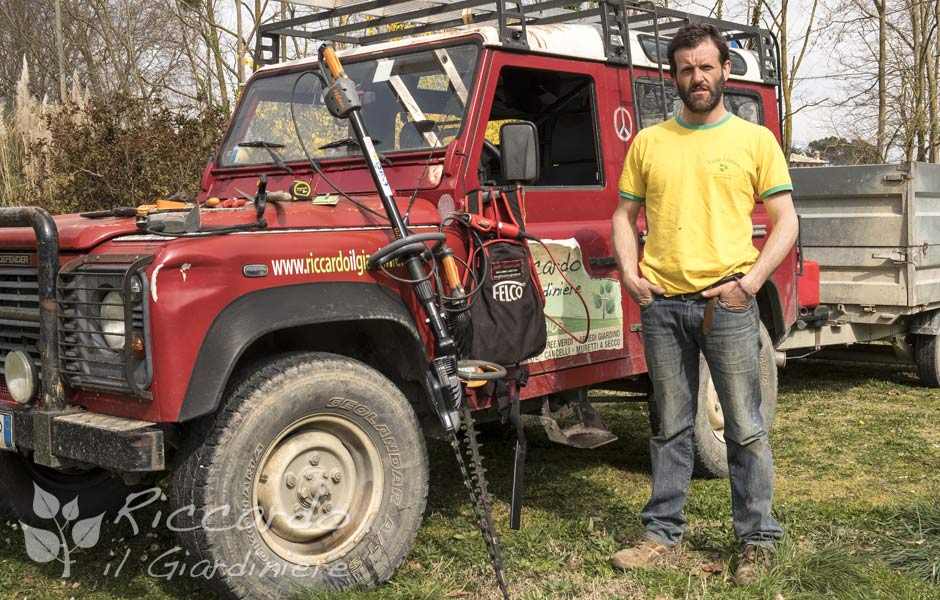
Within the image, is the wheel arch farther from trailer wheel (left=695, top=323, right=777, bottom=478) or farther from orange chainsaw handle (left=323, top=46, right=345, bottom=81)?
trailer wheel (left=695, top=323, right=777, bottom=478)

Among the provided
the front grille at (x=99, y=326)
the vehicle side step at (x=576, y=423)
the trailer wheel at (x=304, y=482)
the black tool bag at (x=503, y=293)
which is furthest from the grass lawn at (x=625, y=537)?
the front grille at (x=99, y=326)

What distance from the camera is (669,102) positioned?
18.2 ft

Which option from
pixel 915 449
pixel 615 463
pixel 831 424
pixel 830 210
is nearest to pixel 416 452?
pixel 615 463

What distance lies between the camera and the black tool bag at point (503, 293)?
4.24m

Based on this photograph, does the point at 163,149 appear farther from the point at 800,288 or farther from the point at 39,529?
the point at 800,288

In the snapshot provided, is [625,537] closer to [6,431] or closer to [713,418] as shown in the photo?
[713,418]

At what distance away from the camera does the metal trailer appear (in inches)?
315

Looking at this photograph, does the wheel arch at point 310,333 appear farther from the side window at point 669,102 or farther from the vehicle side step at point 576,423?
the side window at point 669,102

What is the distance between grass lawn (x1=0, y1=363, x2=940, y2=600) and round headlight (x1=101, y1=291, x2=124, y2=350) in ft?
3.65

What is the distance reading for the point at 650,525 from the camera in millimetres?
4164

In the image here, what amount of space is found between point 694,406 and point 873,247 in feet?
15.7

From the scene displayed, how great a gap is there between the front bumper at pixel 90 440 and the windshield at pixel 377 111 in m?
1.85

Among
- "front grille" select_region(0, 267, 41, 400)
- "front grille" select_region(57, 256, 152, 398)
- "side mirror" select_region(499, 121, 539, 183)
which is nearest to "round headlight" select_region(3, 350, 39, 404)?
"front grille" select_region(0, 267, 41, 400)

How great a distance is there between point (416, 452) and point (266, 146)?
188 centimetres
